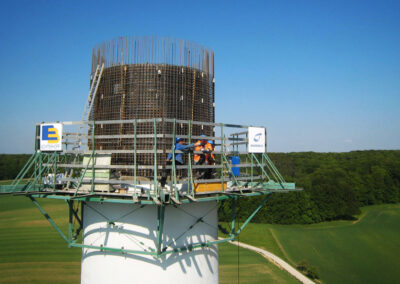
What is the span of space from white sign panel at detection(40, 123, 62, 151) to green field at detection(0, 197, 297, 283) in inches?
1155

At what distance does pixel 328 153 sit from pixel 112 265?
173210 millimetres

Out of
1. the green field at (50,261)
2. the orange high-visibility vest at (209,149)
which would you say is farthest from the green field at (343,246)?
the orange high-visibility vest at (209,149)

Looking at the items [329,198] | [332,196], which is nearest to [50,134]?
[329,198]

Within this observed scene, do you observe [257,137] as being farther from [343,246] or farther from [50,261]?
[343,246]

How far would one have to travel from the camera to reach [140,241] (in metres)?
10.9

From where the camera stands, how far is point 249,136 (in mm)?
12289

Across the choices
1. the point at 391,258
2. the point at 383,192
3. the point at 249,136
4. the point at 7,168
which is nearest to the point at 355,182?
the point at 383,192

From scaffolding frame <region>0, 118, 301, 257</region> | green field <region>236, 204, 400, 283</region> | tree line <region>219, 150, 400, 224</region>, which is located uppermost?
scaffolding frame <region>0, 118, 301, 257</region>

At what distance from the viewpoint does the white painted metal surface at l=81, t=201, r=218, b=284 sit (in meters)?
10.9

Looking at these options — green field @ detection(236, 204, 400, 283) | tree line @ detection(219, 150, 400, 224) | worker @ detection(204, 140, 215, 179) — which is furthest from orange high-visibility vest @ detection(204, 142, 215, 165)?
tree line @ detection(219, 150, 400, 224)

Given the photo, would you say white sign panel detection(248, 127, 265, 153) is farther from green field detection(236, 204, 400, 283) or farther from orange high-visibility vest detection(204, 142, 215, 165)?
green field detection(236, 204, 400, 283)

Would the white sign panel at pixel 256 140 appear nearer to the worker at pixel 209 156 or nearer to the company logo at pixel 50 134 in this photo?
the worker at pixel 209 156

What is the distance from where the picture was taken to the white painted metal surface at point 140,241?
10.9 m

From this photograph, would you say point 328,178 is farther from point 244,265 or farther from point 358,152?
point 358,152
